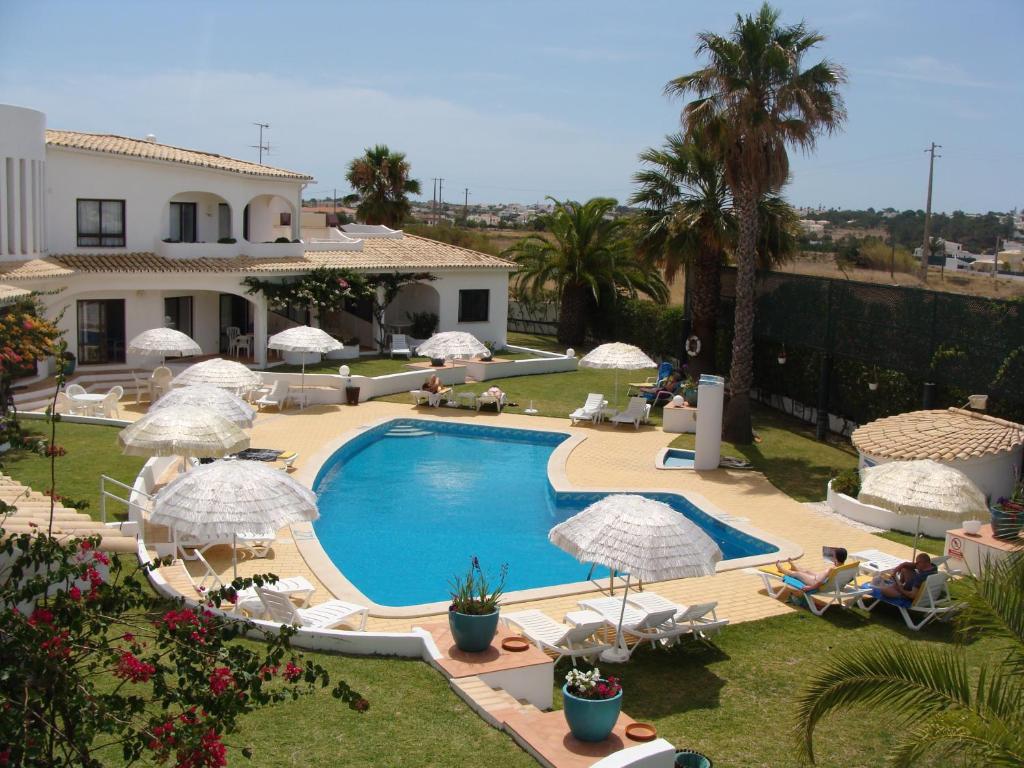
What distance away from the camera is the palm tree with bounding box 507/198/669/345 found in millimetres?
40125

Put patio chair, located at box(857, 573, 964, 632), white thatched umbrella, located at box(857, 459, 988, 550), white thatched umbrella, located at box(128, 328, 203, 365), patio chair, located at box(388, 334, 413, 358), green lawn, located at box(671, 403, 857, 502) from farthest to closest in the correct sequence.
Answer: patio chair, located at box(388, 334, 413, 358)
white thatched umbrella, located at box(128, 328, 203, 365)
green lawn, located at box(671, 403, 857, 502)
white thatched umbrella, located at box(857, 459, 988, 550)
patio chair, located at box(857, 573, 964, 632)

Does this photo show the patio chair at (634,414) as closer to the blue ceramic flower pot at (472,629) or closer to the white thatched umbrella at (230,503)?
the white thatched umbrella at (230,503)

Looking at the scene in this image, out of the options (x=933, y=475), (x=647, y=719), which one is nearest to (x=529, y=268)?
(x=933, y=475)

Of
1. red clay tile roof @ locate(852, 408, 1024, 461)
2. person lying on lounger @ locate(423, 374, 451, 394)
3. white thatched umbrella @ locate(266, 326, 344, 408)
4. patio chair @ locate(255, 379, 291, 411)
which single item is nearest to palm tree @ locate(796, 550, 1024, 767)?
red clay tile roof @ locate(852, 408, 1024, 461)

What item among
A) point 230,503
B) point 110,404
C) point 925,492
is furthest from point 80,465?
point 925,492

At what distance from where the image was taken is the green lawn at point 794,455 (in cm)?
2205

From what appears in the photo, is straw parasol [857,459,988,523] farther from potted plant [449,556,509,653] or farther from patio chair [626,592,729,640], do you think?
potted plant [449,556,509,653]

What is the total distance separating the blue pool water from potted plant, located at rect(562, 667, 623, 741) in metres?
6.32

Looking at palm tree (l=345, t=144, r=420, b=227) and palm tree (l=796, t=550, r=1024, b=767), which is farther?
palm tree (l=345, t=144, r=420, b=227)

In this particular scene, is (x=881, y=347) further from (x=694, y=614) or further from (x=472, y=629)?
(x=472, y=629)

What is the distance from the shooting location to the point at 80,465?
19609 mm

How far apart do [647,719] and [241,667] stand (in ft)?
20.8

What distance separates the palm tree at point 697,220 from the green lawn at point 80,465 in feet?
54.3

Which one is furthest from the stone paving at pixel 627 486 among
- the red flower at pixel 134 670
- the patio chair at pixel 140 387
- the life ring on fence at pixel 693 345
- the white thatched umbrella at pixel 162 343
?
the red flower at pixel 134 670
